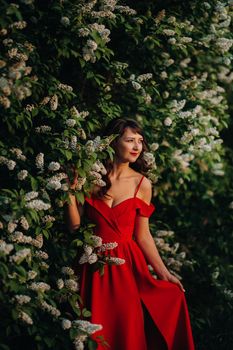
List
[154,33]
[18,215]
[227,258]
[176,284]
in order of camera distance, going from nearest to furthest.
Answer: [18,215] < [176,284] < [154,33] < [227,258]

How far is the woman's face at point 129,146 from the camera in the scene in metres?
3.85

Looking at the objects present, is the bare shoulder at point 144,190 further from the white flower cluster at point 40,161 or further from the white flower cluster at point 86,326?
the white flower cluster at point 86,326

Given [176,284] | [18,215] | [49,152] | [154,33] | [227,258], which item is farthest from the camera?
[227,258]

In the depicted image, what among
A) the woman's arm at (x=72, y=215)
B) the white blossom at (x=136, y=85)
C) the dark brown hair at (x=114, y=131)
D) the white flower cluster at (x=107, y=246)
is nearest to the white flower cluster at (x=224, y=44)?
the white blossom at (x=136, y=85)

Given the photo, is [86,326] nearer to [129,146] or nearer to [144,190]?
[144,190]

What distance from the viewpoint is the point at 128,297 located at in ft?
12.2

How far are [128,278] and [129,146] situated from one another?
797 mm

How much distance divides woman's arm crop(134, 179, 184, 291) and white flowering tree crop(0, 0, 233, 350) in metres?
0.24

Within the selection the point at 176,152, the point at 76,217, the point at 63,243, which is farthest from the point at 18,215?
the point at 176,152

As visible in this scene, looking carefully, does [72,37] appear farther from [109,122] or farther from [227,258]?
[227,258]

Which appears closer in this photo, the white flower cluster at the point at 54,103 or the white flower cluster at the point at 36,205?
the white flower cluster at the point at 36,205

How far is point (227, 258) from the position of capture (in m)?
5.83

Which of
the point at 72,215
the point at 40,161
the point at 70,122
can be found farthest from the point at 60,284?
the point at 70,122

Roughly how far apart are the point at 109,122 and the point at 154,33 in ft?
2.54
